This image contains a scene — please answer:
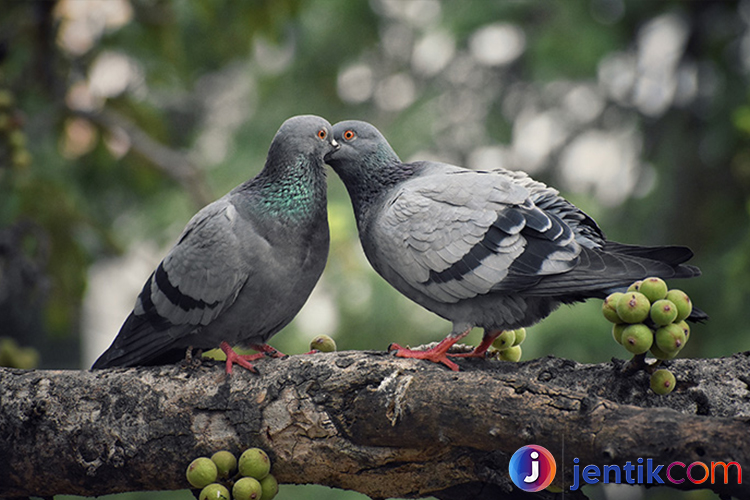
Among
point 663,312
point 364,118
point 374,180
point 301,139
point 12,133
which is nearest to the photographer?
point 663,312

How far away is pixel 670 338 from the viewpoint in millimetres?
2461

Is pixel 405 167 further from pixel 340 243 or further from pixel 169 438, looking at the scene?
pixel 340 243

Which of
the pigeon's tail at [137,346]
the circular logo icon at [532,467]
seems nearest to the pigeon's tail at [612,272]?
the circular logo icon at [532,467]

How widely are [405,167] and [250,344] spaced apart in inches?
46.7

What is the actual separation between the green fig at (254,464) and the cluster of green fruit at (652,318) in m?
1.38

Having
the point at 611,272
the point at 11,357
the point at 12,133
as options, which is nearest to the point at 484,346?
the point at 611,272

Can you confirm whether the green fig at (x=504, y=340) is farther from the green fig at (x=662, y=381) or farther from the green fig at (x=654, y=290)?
the green fig at (x=654, y=290)

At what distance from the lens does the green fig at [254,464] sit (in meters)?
2.84

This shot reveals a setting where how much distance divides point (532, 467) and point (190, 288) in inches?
67.8

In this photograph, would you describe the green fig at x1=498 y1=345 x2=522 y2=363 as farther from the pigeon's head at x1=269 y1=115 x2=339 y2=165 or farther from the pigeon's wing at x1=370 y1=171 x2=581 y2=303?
the pigeon's head at x1=269 y1=115 x2=339 y2=165

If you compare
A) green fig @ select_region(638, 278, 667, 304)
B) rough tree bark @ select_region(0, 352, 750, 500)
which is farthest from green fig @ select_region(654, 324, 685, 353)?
rough tree bark @ select_region(0, 352, 750, 500)

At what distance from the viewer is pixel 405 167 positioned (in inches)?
152

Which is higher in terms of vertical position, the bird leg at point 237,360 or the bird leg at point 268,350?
the bird leg at point 268,350

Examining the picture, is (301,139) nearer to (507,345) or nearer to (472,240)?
(472,240)
